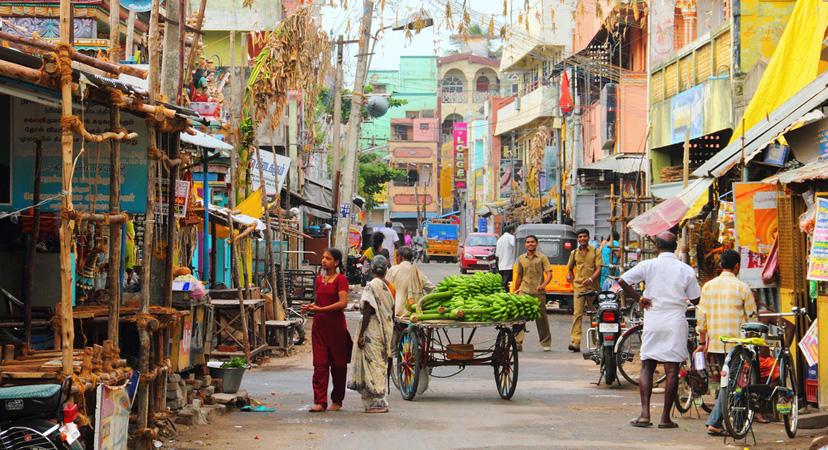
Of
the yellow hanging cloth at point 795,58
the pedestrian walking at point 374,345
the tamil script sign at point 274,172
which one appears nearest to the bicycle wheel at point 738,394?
the pedestrian walking at point 374,345

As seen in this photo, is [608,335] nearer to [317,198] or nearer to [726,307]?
[726,307]

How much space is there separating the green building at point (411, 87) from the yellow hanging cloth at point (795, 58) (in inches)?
3623

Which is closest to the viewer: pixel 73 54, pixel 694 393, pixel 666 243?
pixel 73 54

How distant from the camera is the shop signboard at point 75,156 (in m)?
10.2

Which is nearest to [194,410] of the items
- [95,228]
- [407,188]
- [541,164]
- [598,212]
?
[95,228]

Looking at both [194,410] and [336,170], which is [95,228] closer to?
[194,410]

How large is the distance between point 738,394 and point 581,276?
9582 mm

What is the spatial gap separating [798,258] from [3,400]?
8.41 meters

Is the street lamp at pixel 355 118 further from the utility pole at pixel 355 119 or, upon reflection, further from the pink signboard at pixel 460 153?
the pink signboard at pixel 460 153

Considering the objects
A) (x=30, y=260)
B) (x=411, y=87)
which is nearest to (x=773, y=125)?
(x=30, y=260)

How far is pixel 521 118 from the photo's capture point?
65500 millimetres

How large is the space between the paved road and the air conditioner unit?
25.3 metres

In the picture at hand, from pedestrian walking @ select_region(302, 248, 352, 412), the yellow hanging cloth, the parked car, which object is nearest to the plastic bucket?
pedestrian walking @ select_region(302, 248, 352, 412)

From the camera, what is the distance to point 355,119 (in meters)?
28.8
